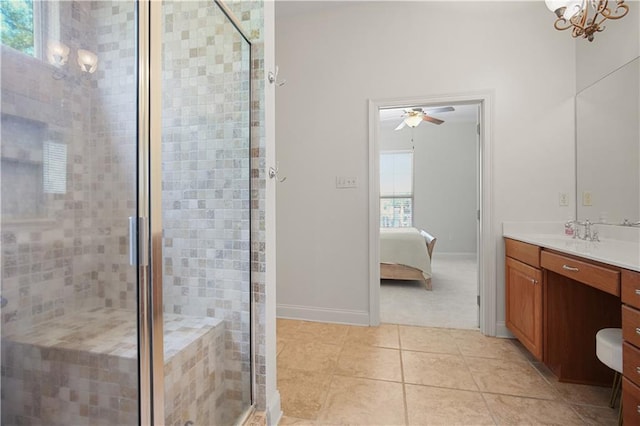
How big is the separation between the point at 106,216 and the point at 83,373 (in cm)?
58

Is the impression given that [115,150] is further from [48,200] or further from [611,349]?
[611,349]

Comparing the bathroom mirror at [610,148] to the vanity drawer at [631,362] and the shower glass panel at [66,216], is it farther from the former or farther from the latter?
the shower glass panel at [66,216]

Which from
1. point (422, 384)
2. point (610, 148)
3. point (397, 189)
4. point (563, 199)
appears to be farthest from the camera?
point (397, 189)

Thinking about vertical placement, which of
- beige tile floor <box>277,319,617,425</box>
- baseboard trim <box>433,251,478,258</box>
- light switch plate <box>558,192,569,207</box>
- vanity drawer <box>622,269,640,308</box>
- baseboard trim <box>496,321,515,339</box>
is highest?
light switch plate <box>558,192,569,207</box>

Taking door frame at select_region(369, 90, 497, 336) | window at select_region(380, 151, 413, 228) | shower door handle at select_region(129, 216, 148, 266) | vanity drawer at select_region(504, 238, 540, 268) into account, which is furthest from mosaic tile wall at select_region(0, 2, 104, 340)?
window at select_region(380, 151, 413, 228)

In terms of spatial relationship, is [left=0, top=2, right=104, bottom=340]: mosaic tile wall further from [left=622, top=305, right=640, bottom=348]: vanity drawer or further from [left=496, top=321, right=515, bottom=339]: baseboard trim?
[left=496, top=321, right=515, bottom=339]: baseboard trim

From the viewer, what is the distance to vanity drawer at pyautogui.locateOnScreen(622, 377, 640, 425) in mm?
1140

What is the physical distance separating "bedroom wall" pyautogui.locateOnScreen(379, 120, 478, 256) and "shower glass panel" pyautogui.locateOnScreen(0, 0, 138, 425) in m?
5.77

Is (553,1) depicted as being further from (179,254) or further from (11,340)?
(11,340)

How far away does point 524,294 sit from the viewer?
210 centimetres

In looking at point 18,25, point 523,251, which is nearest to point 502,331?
point 523,251

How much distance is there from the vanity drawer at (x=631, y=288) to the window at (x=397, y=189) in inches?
206

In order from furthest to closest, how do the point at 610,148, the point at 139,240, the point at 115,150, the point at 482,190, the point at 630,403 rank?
the point at 482,190
the point at 610,148
the point at 630,403
the point at 115,150
the point at 139,240

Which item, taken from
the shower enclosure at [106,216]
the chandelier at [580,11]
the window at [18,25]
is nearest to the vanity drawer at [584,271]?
the chandelier at [580,11]
